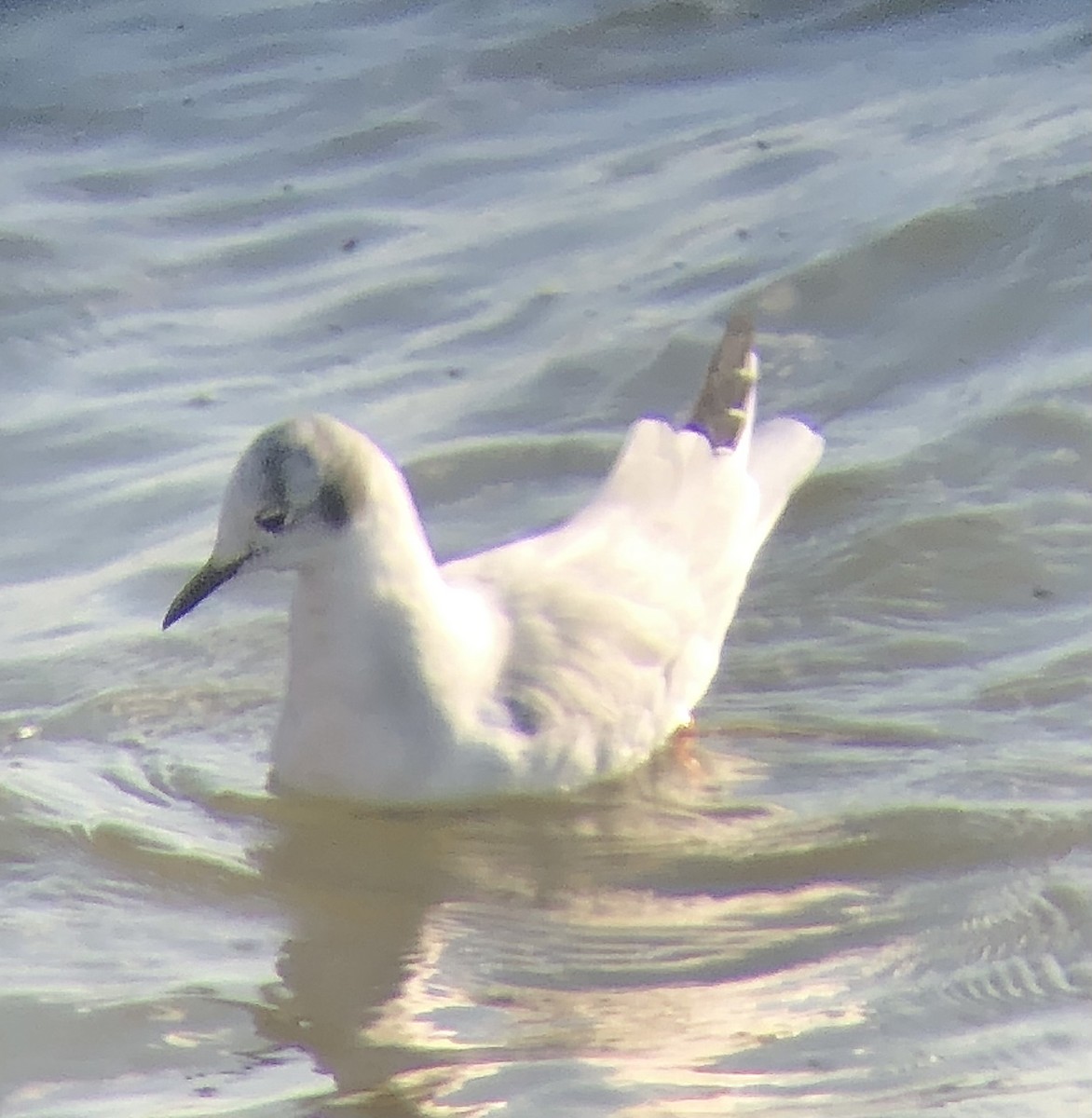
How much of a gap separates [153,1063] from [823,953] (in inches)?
50.5

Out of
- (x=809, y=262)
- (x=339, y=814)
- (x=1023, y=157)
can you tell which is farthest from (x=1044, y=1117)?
(x=1023, y=157)

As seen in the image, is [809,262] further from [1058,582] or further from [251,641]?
[251,641]

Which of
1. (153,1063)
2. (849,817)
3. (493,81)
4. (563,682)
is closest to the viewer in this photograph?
(153,1063)

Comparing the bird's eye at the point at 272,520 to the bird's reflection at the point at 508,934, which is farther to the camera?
the bird's eye at the point at 272,520

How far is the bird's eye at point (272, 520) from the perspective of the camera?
5.47 m

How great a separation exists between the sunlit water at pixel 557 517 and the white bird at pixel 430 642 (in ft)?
0.43

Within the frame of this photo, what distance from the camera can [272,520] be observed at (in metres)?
5.49

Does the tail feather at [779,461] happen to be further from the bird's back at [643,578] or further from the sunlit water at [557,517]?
the sunlit water at [557,517]

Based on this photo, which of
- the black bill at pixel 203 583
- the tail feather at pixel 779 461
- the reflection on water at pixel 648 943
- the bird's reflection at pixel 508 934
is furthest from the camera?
the tail feather at pixel 779 461

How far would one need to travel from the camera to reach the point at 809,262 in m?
8.65

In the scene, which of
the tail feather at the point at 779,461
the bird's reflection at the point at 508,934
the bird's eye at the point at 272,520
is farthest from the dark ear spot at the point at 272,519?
the tail feather at the point at 779,461

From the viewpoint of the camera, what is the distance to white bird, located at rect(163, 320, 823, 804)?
5527 mm

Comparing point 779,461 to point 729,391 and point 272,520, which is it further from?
point 272,520

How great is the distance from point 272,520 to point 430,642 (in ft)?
1.50
